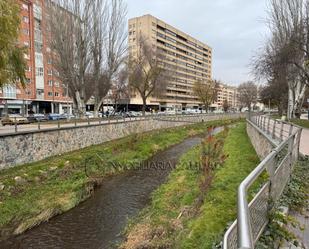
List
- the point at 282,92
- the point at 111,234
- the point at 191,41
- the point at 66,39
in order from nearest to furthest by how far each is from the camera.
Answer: the point at 111,234, the point at 66,39, the point at 282,92, the point at 191,41

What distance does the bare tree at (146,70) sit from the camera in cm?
4794

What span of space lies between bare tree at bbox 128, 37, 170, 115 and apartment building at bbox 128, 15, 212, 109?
29.4 metres

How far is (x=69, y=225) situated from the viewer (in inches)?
366

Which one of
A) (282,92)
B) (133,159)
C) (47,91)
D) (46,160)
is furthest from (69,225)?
(47,91)

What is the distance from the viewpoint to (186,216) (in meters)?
8.38

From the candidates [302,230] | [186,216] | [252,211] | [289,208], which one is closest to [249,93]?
[186,216]

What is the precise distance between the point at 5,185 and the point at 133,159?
8.97 m

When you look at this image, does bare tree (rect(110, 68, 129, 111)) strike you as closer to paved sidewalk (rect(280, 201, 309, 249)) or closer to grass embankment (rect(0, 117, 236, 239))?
grass embankment (rect(0, 117, 236, 239))

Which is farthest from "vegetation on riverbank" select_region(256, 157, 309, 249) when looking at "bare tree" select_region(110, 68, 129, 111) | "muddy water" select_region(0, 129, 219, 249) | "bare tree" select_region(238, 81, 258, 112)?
"bare tree" select_region(238, 81, 258, 112)

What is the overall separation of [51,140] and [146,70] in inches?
1364

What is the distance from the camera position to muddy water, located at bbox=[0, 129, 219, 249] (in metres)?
8.09

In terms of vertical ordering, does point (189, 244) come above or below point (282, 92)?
below

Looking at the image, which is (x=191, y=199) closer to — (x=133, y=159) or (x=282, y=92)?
(x=133, y=159)

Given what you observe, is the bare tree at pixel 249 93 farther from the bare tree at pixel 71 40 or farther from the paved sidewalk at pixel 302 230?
the paved sidewalk at pixel 302 230
